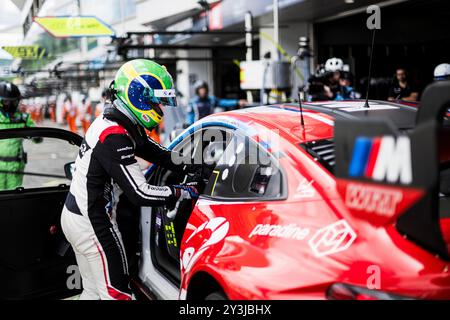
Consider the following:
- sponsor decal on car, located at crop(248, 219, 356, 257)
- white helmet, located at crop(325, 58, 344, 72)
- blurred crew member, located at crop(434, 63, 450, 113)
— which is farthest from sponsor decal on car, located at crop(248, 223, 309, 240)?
blurred crew member, located at crop(434, 63, 450, 113)

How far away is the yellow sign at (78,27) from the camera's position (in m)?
10.5

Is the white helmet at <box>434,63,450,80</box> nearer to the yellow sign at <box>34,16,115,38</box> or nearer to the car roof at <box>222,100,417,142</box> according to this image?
the car roof at <box>222,100,417,142</box>

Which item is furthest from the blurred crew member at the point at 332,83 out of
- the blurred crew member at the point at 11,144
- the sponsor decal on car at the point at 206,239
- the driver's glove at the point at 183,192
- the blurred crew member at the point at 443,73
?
the sponsor decal on car at the point at 206,239

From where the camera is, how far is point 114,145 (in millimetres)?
2797

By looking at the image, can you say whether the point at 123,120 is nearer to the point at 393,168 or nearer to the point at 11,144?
the point at 393,168

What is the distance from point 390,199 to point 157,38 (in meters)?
16.1

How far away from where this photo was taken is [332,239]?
6.36 ft

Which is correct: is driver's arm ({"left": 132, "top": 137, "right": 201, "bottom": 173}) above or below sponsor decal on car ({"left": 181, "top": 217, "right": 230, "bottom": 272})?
above

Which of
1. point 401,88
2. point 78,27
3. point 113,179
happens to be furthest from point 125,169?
point 78,27

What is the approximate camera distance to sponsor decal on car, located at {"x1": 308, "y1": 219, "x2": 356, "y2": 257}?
1899mm

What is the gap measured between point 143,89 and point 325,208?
55.8 inches

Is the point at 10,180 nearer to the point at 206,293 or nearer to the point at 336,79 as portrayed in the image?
the point at 206,293

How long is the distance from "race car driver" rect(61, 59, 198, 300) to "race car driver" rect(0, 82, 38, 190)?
137 centimetres

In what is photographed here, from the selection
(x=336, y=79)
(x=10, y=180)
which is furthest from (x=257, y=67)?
(x=10, y=180)
